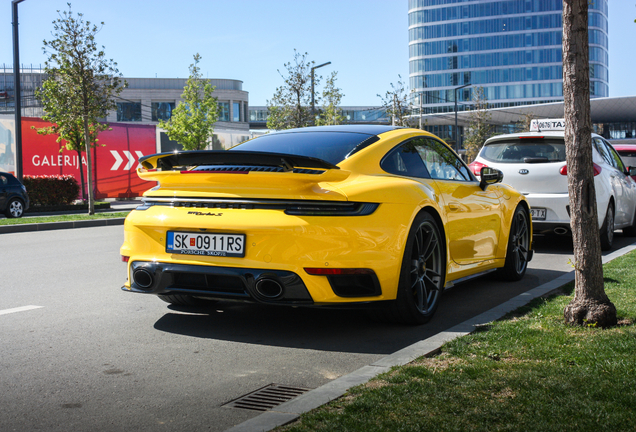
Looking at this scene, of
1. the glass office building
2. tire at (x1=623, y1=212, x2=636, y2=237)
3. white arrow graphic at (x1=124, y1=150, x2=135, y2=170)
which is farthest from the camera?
the glass office building

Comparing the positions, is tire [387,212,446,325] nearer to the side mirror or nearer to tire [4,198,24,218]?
the side mirror

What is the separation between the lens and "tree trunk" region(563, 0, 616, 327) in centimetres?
462

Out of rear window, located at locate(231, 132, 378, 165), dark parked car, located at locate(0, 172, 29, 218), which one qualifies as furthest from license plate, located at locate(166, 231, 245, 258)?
dark parked car, located at locate(0, 172, 29, 218)

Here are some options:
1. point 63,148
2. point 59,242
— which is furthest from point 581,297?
point 63,148

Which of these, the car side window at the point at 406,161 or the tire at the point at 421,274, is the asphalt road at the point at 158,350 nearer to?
the tire at the point at 421,274

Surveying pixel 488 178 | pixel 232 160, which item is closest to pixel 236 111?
pixel 488 178

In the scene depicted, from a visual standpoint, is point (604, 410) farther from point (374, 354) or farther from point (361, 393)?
point (374, 354)

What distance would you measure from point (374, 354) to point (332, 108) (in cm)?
3999

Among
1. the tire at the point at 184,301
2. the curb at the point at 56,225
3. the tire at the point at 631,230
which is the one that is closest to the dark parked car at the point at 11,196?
the curb at the point at 56,225

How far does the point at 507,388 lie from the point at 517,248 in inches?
163

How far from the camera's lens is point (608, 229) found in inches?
399

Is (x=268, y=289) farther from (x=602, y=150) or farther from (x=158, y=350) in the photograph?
(x=602, y=150)

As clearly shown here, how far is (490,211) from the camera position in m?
6.49

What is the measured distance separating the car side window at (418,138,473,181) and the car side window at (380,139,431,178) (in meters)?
0.11
